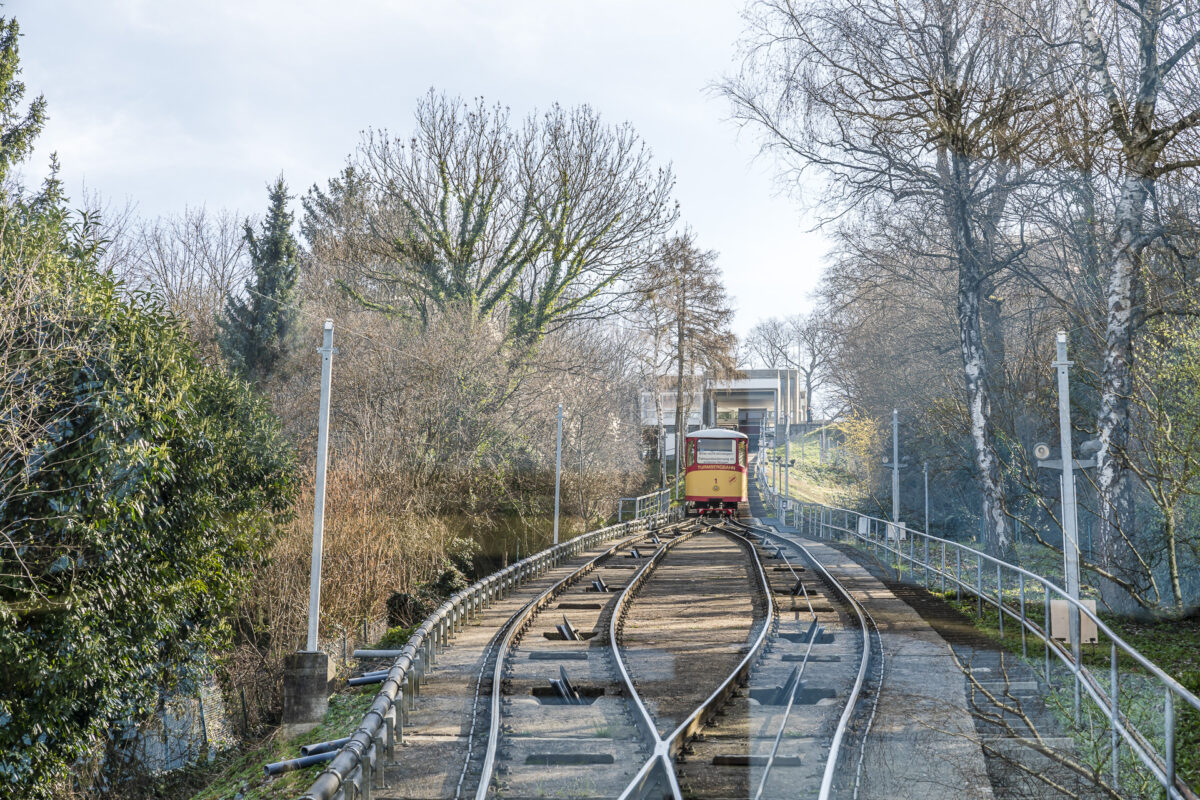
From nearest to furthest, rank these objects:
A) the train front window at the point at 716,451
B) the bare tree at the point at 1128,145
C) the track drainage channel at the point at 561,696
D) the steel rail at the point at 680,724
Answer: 1. the steel rail at the point at 680,724
2. the track drainage channel at the point at 561,696
3. the bare tree at the point at 1128,145
4. the train front window at the point at 716,451

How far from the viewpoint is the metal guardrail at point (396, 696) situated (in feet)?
20.5

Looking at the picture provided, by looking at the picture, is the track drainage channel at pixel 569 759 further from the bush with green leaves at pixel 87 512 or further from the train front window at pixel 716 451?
the train front window at pixel 716 451

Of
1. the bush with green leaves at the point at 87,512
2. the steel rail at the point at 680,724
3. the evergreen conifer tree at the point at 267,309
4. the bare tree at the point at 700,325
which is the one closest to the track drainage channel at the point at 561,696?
the steel rail at the point at 680,724

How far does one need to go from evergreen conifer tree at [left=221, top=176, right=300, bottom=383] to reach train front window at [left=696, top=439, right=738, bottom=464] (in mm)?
16125

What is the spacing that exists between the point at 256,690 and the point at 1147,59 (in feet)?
50.3

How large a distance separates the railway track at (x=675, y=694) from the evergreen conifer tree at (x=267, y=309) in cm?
1977

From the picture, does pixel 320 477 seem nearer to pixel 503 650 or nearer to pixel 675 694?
pixel 503 650

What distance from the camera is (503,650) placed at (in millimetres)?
12008

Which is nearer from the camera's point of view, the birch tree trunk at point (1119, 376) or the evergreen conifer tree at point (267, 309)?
the birch tree trunk at point (1119, 376)

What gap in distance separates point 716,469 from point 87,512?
1194 inches

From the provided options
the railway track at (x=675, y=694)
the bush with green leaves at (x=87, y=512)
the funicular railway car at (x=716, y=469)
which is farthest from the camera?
the funicular railway car at (x=716, y=469)

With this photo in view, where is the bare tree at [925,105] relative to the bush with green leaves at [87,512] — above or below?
above

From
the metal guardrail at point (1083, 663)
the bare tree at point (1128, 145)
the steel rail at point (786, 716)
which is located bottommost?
the steel rail at point (786, 716)

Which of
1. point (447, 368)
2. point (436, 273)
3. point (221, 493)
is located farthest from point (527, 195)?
point (221, 493)
